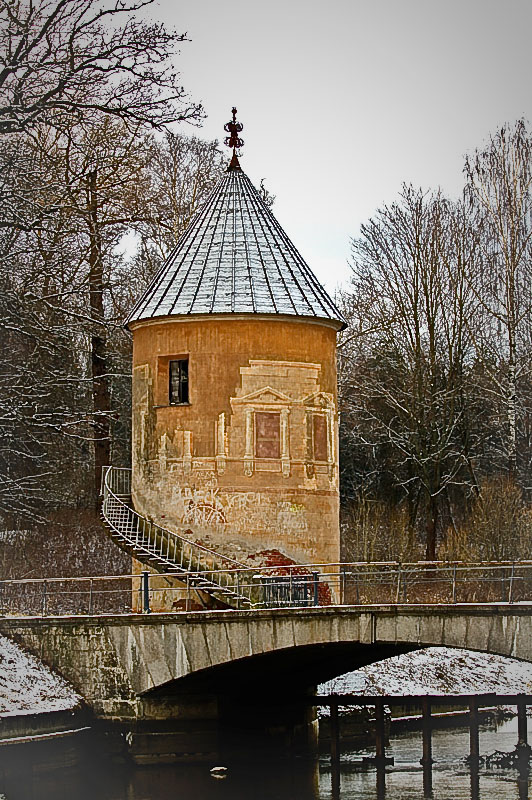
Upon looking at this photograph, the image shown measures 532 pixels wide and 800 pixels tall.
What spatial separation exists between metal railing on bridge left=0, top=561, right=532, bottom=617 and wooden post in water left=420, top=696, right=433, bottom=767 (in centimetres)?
231

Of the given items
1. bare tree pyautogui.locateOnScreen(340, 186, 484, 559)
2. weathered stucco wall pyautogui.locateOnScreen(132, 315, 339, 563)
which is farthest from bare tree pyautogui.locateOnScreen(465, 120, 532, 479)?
weathered stucco wall pyautogui.locateOnScreen(132, 315, 339, 563)

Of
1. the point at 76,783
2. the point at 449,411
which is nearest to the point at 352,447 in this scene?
the point at 449,411

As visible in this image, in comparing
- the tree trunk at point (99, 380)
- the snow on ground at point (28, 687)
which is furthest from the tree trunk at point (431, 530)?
the snow on ground at point (28, 687)

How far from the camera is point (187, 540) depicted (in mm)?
32531

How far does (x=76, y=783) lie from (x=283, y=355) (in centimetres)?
1114

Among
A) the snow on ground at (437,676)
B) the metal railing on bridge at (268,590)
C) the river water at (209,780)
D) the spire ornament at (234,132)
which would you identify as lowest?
the river water at (209,780)

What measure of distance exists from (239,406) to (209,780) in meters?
8.55

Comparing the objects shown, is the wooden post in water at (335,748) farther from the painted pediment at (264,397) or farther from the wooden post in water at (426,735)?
the painted pediment at (264,397)

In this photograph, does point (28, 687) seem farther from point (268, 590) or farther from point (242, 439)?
point (242, 439)

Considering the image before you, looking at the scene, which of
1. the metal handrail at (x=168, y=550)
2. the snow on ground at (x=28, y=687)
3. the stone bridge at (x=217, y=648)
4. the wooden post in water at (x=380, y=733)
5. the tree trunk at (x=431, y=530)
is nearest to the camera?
the stone bridge at (x=217, y=648)

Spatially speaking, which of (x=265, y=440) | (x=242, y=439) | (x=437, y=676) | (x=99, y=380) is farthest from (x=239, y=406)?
(x=99, y=380)

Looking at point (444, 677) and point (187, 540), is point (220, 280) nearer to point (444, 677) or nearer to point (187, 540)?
point (187, 540)

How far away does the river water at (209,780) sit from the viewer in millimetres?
26234

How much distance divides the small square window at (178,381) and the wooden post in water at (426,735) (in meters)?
8.75
